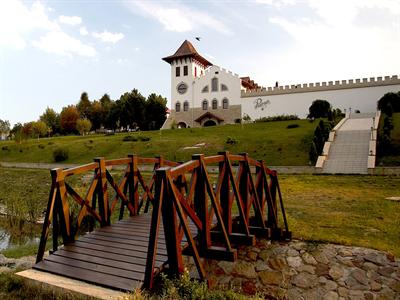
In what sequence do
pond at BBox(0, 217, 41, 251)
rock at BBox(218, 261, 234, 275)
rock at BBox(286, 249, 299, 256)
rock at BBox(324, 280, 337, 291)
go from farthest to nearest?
pond at BBox(0, 217, 41, 251) < rock at BBox(286, 249, 299, 256) < rock at BBox(218, 261, 234, 275) < rock at BBox(324, 280, 337, 291)

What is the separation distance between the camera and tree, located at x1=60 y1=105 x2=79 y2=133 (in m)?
70.6

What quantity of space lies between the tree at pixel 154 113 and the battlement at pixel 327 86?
16.1 metres

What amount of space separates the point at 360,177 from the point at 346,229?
11173mm

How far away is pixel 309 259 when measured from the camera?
23.6 feet

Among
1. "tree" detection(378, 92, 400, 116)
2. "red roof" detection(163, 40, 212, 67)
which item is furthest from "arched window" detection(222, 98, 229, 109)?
"tree" detection(378, 92, 400, 116)

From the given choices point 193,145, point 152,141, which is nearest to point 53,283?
point 193,145

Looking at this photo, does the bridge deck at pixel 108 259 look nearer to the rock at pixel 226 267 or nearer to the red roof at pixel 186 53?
the rock at pixel 226 267

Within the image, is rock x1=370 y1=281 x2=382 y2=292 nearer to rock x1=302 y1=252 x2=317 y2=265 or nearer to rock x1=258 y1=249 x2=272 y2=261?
rock x1=302 y1=252 x2=317 y2=265

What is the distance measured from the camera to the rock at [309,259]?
7.09m

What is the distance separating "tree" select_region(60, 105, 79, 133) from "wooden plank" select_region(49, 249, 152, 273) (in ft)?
230

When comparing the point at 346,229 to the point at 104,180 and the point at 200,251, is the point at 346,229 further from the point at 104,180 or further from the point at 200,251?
the point at 104,180

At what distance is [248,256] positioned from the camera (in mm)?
7523

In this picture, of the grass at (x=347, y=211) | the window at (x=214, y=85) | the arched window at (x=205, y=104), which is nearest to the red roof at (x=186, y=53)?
the window at (x=214, y=85)

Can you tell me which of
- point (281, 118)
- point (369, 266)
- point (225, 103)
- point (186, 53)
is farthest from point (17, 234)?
point (186, 53)
